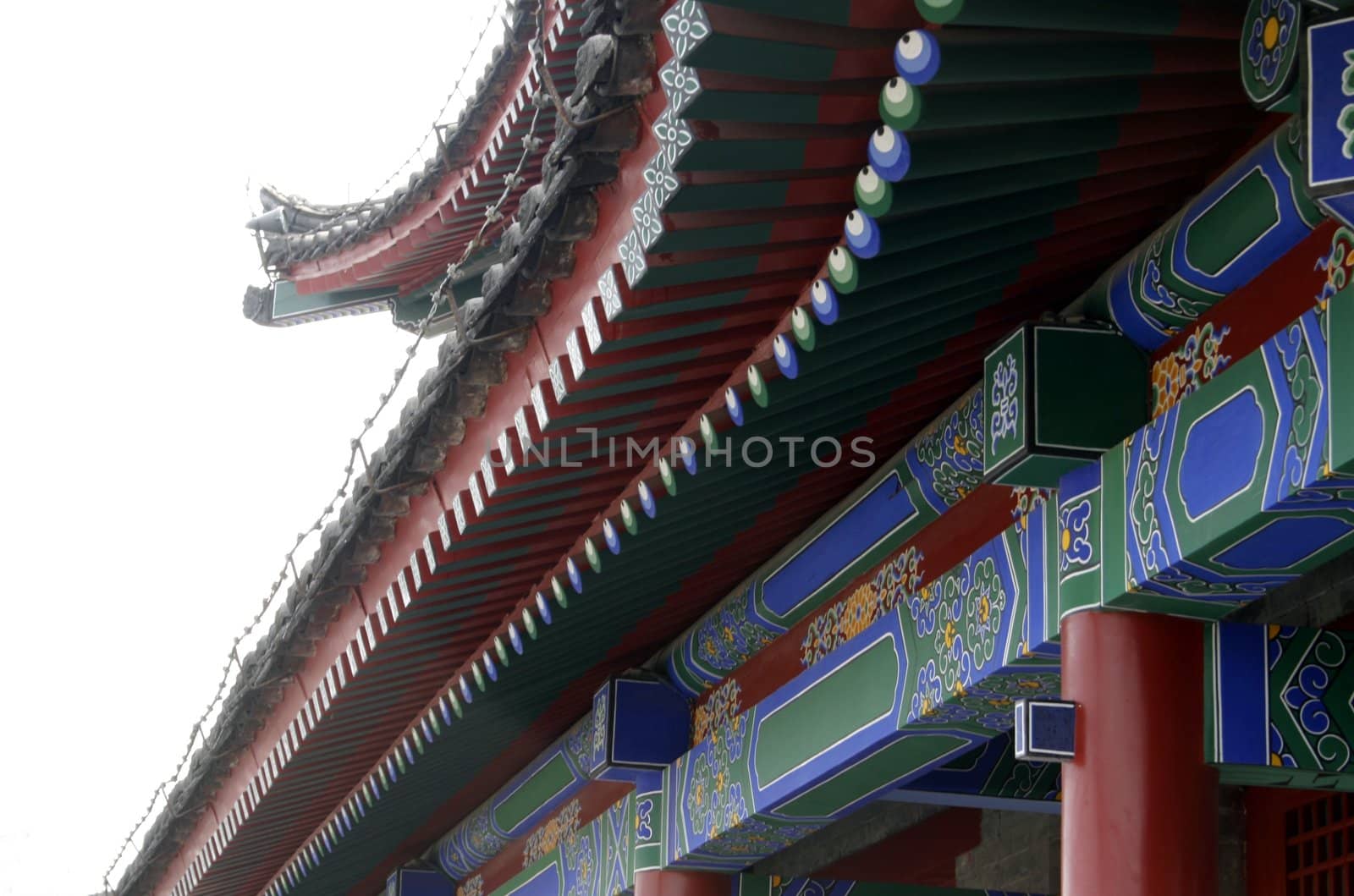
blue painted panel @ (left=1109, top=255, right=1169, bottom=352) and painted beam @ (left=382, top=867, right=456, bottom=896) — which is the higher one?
blue painted panel @ (left=1109, top=255, right=1169, bottom=352)

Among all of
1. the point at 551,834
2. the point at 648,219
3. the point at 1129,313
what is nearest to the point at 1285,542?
the point at 1129,313

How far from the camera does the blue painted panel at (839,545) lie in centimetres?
552

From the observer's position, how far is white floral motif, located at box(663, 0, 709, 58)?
125 inches

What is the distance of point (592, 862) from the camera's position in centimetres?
830

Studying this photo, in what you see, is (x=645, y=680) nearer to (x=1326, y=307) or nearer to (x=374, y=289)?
(x=1326, y=307)

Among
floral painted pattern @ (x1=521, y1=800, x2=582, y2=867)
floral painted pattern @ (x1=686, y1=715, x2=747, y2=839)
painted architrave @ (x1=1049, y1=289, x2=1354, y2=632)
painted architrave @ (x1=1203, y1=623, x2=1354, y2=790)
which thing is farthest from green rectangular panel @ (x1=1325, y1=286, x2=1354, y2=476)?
floral painted pattern @ (x1=521, y1=800, x2=582, y2=867)

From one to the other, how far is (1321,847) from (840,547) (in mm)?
1935

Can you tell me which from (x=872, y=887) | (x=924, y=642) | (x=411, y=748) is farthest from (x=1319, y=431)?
(x=411, y=748)

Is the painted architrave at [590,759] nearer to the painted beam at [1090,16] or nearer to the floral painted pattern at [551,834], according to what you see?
the floral painted pattern at [551,834]

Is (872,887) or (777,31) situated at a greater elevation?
(777,31)

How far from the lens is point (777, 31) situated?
321 centimetres

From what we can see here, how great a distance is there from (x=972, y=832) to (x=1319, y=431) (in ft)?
15.2

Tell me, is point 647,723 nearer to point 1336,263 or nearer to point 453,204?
point 1336,263

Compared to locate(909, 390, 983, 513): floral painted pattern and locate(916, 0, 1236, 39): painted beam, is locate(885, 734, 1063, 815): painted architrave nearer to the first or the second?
locate(909, 390, 983, 513): floral painted pattern
